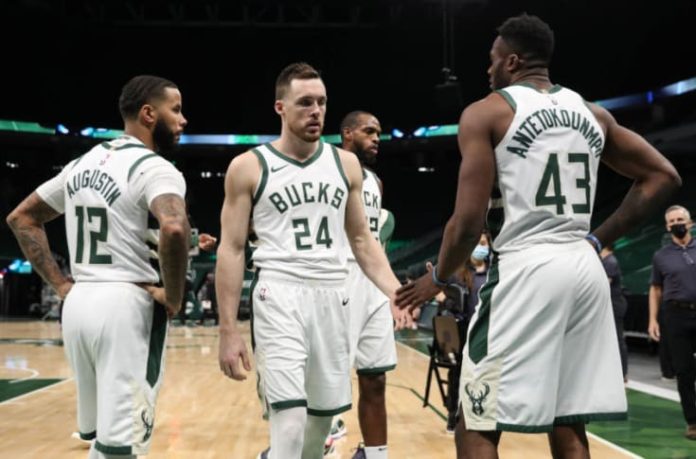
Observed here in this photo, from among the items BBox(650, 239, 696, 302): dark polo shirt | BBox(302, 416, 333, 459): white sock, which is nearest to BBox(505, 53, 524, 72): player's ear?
BBox(302, 416, 333, 459): white sock

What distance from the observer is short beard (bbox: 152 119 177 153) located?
3254 mm

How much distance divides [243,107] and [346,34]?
5.93m

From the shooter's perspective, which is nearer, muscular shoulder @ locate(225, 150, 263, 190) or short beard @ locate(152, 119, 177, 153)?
short beard @ locate(152, 119, 177, 153)

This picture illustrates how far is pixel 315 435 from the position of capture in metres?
3.61

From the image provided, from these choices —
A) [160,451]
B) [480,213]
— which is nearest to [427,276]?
[480,213]

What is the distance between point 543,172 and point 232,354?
1.44m

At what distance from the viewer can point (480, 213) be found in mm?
2688

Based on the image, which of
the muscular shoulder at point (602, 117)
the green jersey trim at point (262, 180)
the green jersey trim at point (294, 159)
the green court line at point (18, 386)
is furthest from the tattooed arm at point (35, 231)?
the green court line at point (18, 386)

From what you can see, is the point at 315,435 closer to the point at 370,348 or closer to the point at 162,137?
the point at 370,348

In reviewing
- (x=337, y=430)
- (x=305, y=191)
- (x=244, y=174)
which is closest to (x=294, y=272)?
(x=305, y=191)

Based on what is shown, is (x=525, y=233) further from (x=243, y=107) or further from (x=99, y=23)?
(x=243, y=107)

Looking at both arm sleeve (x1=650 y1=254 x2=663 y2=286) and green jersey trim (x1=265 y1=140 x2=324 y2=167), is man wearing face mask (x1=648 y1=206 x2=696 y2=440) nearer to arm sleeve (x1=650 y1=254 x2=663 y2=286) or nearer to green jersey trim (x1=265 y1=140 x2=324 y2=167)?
arm sleeve (x1=650 y1=254 x2=663 y2=286)

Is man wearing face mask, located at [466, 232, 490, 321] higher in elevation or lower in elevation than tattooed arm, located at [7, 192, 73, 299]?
lower

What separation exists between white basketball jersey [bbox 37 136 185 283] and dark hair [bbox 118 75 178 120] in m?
0.17
